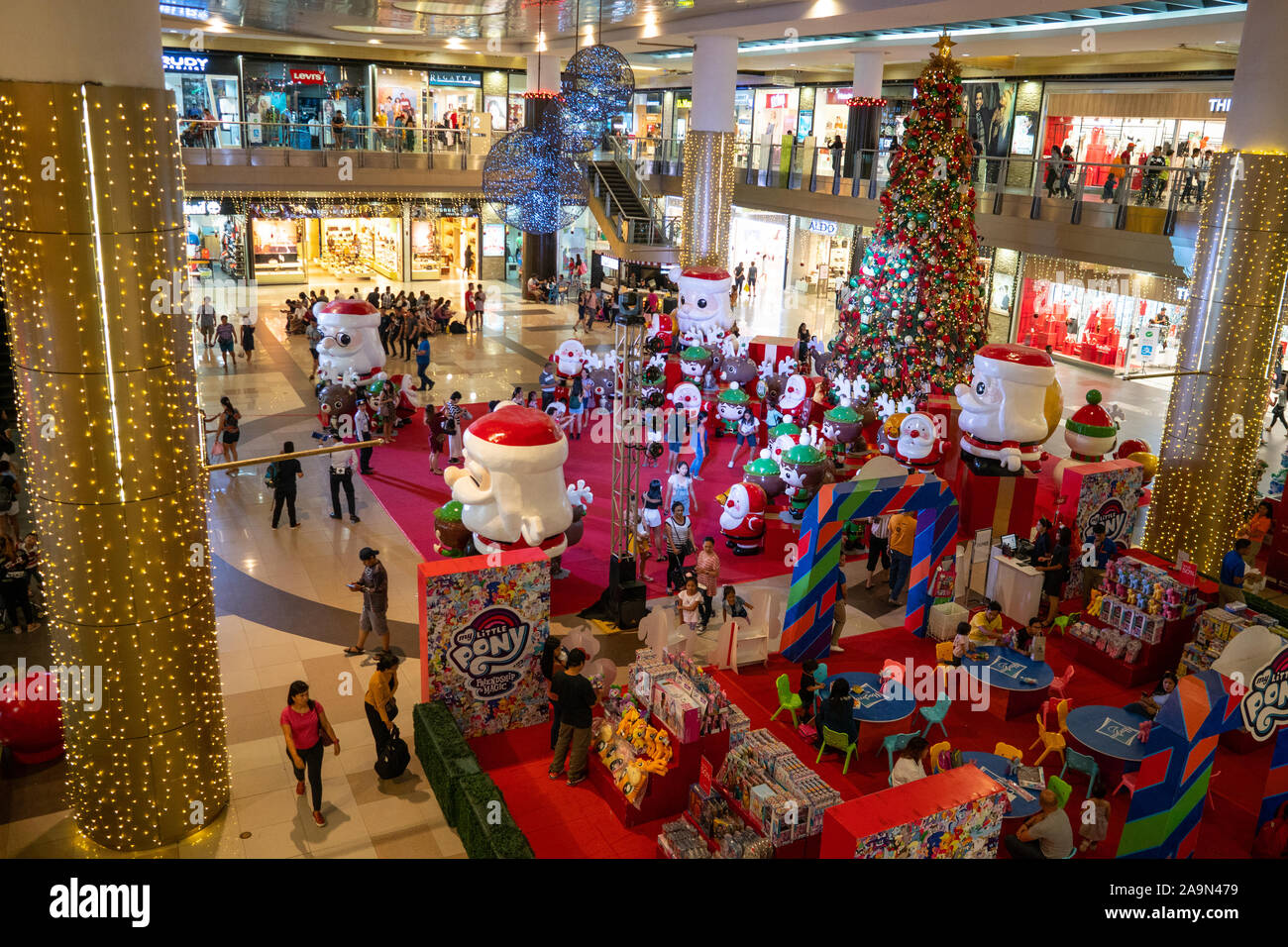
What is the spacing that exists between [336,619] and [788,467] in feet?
18.7

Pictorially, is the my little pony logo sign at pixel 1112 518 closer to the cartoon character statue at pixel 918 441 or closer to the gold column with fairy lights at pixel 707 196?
the cartoon character statue at pixel 918 441

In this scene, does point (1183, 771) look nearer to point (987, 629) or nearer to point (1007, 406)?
point (987, 629)

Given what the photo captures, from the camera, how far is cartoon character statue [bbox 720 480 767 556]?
12.1m

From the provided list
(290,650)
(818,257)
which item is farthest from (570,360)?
(818,257)

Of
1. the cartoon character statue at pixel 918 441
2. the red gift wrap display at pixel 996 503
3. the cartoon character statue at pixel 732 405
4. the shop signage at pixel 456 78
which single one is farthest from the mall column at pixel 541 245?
the red gift wrap display at pixel 996 503

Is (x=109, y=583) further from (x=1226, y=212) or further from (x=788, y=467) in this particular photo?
(x=1226, y=212)

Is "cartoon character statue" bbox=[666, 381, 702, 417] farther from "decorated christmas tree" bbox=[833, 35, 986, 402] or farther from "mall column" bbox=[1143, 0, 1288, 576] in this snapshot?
"mall column" bbox=[1143, 0, 1288, 576]

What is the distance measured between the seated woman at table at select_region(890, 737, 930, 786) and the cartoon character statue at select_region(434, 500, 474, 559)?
4.85m

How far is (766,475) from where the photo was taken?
1291 centimetres

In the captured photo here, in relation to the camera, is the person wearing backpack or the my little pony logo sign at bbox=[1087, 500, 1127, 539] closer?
the my little pony logo sign at bbox=[1087, 500, 1127, 539]

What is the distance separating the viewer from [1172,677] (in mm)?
8562

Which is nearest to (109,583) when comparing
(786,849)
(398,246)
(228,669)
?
(228,669)

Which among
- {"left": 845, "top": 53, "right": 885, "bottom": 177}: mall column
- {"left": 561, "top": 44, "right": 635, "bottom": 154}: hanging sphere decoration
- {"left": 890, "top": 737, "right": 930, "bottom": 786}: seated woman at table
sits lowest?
{"left": 890, "top": 737, "right": 930, "bottom": 786}: seated woman at table

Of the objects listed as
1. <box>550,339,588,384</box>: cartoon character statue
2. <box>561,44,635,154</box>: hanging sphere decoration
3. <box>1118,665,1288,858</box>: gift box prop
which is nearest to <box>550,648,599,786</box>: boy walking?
<box>1118,665,1288,858</box>: gift box prop
